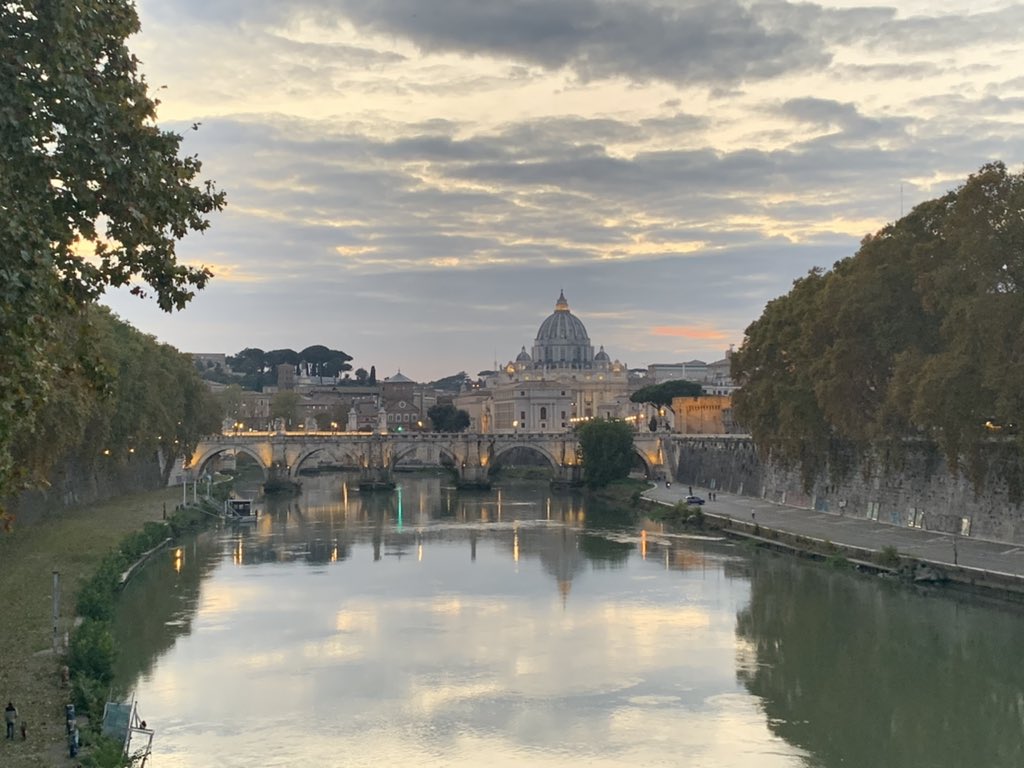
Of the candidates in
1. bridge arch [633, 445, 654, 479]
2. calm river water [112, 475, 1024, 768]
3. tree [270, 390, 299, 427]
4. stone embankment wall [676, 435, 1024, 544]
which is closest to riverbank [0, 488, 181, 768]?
calm river water [112, 475, 1024, 768]

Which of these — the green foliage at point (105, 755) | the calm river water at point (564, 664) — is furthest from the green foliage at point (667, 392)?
the green foliage at point (105, 755)

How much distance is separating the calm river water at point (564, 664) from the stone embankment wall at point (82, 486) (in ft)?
17.8

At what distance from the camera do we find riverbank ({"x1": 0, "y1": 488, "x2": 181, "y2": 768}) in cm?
1828

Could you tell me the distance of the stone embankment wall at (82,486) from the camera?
152 ft

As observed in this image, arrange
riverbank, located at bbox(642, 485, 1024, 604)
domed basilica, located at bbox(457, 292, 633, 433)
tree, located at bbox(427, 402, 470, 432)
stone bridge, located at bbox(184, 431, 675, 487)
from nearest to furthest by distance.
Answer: riverbank, located at bbox(642, 485, 1024, 604) → stone bridge, located at bbox(184, 431, 675, 487) → tree, located at bbox(427, 402, 470, 432) → domed basilica, located at bbox(457, 292, 633, 433)

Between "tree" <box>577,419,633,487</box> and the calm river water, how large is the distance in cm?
3366

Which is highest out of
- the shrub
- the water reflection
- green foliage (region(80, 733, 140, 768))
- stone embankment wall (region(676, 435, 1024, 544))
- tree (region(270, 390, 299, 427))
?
tree (region(270, 390, 299, 427))

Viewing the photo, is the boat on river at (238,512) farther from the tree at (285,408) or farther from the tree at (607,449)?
the tree at (285,408)

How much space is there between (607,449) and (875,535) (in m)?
36.1

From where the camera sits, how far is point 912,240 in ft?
137

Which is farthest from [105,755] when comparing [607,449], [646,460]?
[646,460]

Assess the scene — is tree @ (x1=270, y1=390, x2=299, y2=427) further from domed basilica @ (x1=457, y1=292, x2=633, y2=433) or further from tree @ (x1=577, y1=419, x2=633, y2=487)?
tree @ (x1=577, y1=419, x2=633, y2=487)

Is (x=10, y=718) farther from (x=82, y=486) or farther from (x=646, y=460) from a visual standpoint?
(x=646, y=460)

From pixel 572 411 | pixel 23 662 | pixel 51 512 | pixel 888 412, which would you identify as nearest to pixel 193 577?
pixel 51 512
